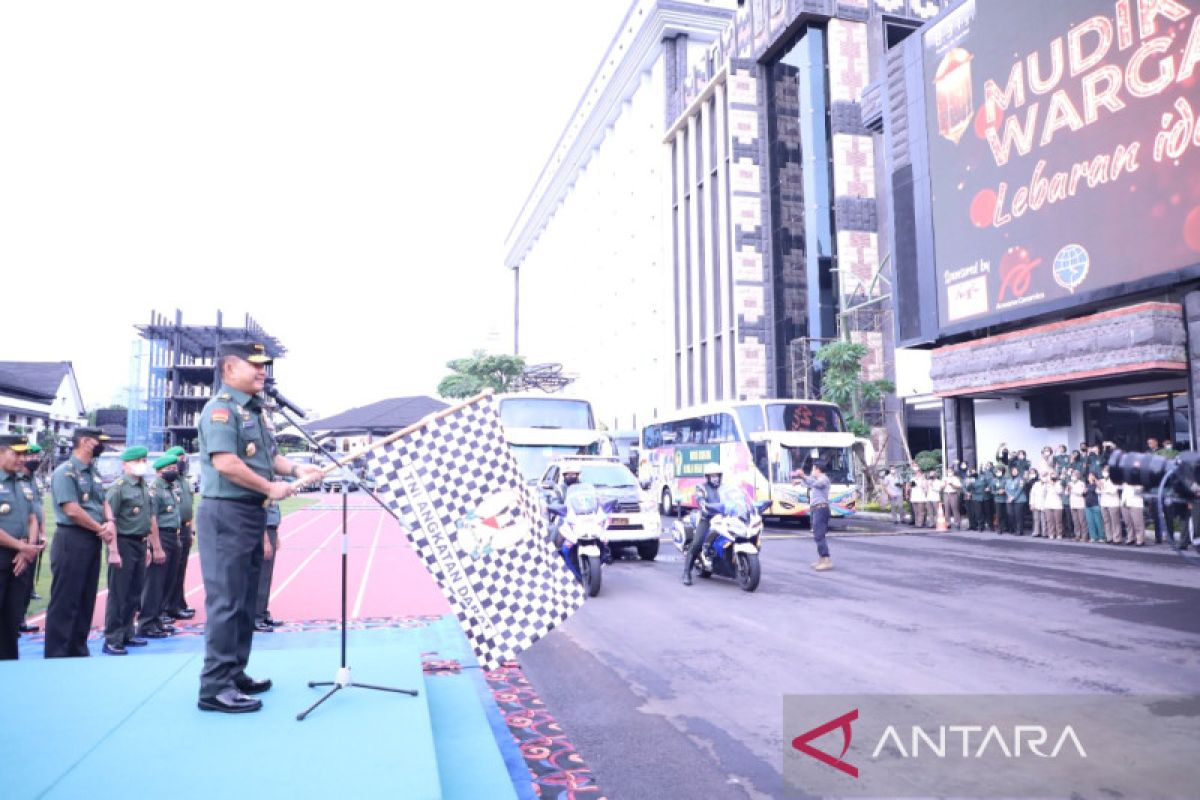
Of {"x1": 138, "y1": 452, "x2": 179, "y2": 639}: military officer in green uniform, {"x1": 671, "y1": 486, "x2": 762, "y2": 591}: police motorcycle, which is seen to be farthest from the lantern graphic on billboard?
{"x1": 138, "y1": 452, "x2": 179, "y2": 639}: military officer in green uniform

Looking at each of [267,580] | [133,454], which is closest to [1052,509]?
[267,580]

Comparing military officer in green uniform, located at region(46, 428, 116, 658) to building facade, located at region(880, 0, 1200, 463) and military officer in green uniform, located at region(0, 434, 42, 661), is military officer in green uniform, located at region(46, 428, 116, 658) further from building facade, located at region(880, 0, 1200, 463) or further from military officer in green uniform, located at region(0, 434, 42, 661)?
building facade, located at region(880, 0, 1200, 463)

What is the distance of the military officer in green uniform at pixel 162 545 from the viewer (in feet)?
25.3

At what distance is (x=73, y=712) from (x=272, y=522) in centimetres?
421

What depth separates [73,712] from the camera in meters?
4.13

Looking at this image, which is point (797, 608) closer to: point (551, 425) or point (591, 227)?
point (551, 425)

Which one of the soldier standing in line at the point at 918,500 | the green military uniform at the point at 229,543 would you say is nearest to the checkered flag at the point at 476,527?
the green military uniform at the point at 229,543

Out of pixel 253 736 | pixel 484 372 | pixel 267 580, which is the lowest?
pixel 253 736

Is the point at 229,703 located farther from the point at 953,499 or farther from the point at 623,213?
the point at 623,213

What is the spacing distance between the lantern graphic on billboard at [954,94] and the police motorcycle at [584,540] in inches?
748

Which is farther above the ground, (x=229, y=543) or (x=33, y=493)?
(x=33, y=493)

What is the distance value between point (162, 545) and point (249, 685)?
450 cm

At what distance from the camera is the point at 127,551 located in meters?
7.04

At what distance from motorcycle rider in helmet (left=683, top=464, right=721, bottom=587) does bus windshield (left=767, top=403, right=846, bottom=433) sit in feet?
36.5
